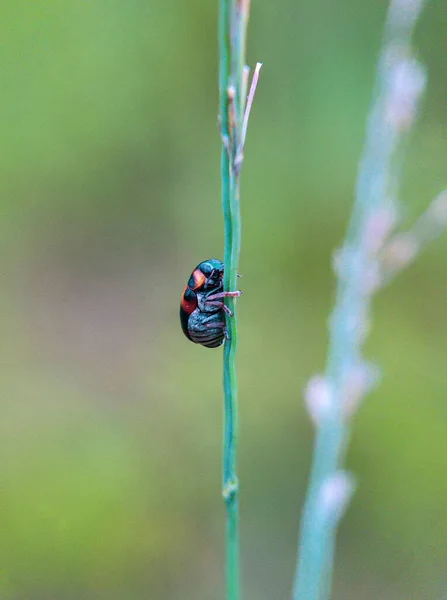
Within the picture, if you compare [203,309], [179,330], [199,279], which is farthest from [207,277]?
[179,330]

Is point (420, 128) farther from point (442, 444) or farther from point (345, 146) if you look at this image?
point (442, 444)

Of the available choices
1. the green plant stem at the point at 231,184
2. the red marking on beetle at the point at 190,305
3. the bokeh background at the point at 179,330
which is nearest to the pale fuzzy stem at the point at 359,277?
the green plant stem at the point at 231,184

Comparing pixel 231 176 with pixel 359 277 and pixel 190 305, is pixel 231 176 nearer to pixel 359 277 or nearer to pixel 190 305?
pixel 359 277

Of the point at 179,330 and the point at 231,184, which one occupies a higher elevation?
the point at 179,330

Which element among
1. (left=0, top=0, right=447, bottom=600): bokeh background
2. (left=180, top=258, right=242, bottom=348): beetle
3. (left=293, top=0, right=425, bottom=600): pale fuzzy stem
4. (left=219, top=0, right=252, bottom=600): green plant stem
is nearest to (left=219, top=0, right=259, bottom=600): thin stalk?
(left=219, top=0, right=252, bottom=600): green plant stem

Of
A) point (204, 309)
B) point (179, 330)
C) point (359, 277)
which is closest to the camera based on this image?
point (359, 277)

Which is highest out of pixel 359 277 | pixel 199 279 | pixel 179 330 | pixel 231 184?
pixel 179 330

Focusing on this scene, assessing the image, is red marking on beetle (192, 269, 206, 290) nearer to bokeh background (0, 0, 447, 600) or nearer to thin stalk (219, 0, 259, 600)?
thin stalk (219, 0, 259, 600)
